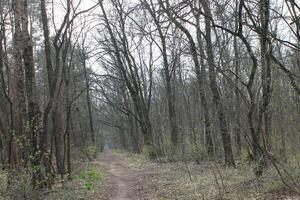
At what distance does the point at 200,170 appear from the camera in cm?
1570

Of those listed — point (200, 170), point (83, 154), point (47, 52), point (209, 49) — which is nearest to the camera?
point (209, 49)

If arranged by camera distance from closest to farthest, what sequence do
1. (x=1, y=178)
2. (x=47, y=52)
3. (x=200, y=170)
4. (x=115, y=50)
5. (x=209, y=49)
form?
(x=1, y=178) < (x=209, y=49) < (x=47, y=52) < (x=200, y=170) < (x=115, y=50)

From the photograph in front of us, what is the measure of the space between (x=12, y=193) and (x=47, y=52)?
6835mm

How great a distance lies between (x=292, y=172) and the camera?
891 centimetres

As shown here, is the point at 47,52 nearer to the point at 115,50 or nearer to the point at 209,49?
the point at 209,49

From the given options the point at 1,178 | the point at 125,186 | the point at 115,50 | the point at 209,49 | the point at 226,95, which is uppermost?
the point at 115,50

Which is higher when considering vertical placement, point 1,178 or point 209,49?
point 209,49

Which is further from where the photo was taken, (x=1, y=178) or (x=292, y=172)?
(x=1, y=178)

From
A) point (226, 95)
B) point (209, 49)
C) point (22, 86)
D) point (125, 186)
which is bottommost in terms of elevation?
point (125, 186)

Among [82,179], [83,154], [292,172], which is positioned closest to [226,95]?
[292,172]

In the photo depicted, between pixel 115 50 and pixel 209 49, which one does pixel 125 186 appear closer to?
pixel 209 49

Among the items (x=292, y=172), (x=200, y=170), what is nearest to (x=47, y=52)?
(x=200, y=170)

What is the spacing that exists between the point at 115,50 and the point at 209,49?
1567 centimetres

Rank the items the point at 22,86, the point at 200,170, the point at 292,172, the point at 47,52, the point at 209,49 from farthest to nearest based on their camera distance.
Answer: the point at 200,170 < the point at 47,52 < the point at 209,49 < the point at 22,86 < the point at 292,172
